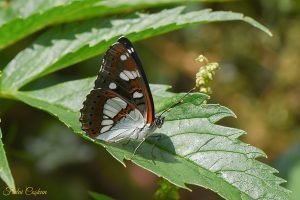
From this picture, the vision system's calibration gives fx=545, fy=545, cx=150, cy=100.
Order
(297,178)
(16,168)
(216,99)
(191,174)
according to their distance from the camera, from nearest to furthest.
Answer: (191,174), (297,178), (16,168), (216,99)

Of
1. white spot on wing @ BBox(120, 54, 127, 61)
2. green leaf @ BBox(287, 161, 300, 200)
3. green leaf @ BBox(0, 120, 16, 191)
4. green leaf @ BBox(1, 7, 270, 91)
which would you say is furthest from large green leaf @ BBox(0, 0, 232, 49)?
green leaf @ BBox(287, 161, 300, 200)

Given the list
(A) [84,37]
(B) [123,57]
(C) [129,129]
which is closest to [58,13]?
(A) [84,37]

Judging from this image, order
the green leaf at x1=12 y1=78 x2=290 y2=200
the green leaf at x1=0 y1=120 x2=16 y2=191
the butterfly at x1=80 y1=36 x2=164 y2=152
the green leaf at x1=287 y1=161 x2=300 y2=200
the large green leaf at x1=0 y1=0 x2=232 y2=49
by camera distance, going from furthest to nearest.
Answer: the green leaf at x1=287 y1=161 x2=300 y2=200 → the large green leaf at x1=0 y1=0 x2=232 y2=49 → the butterfly at x1=80 y1=36 x2=164 y2=152 → the green leaf at x1=12 y1=78 x2=290 y2=200 → the green leaf at x1=0 y1=120 x2=16 y2=191

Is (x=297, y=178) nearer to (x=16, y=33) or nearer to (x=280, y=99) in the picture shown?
(x=16, y=33)

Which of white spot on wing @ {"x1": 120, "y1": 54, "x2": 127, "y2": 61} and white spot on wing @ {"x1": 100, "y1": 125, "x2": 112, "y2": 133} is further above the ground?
white spot on wing @ {"x1": 120, "y1": 54, "x2": 127, "y2": 61}

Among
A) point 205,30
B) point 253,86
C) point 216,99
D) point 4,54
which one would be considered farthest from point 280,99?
point 4,54

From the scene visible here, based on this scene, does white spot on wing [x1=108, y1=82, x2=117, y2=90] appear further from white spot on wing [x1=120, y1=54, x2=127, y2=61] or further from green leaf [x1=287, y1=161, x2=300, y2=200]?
green leaf [x1=287, y1=161, x2=300, y2=200]
